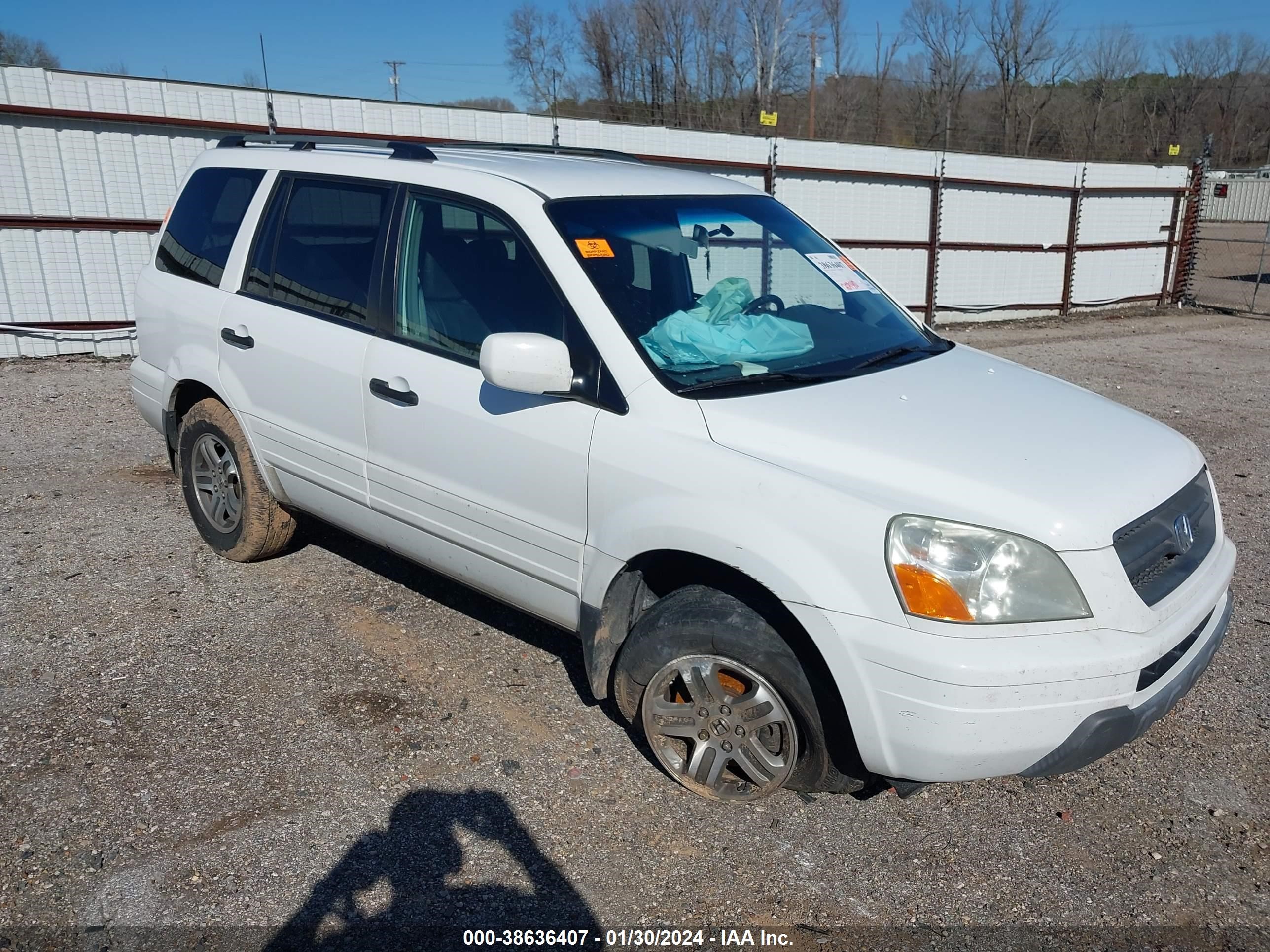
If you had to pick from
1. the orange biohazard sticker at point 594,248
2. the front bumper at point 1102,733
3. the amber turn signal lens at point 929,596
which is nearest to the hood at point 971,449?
the amber turn signal lens at point 929,596

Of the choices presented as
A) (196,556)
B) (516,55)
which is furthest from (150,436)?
(516,55)

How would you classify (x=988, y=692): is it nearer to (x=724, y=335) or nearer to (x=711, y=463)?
(x=711, y=463)

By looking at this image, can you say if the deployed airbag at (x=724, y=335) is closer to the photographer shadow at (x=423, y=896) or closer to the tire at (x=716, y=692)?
the tire at (x=716, y=692)

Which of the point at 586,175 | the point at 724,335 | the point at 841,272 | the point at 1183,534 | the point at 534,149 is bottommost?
the point at 1183,534

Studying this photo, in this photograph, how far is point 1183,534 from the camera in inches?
116

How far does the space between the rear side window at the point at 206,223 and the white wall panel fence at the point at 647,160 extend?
19.3ft

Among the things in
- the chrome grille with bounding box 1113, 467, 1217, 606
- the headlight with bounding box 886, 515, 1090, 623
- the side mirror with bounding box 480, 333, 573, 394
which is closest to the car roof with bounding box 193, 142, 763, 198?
the side mirror with bounding box 480, 333, 573, 394

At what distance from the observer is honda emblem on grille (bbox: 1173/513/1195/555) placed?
2.91m

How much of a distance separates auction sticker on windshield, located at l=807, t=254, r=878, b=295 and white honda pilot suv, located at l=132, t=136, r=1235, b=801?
2 cm

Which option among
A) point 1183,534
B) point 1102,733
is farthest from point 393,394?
point 1183,534

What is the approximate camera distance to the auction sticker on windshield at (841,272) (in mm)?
3998

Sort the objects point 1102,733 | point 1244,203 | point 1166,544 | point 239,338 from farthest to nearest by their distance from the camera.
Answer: point 1244,203
point 239,338
point 1166,544
point 1102,733

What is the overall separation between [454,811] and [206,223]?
319 cm

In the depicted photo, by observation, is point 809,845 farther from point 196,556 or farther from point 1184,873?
point 196,556
